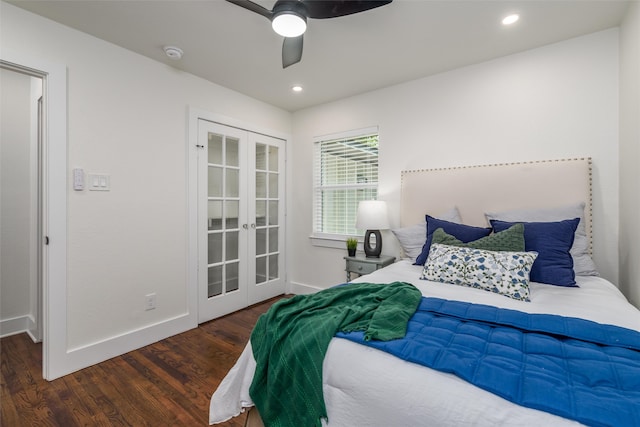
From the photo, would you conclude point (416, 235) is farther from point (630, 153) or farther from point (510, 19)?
point (510, 19)

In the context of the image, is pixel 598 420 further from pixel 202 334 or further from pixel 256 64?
pixel 256 64

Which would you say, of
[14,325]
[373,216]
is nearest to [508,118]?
[373,216]

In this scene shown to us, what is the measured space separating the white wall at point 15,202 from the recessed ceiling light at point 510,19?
426 centimetres

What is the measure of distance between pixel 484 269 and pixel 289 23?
185cm

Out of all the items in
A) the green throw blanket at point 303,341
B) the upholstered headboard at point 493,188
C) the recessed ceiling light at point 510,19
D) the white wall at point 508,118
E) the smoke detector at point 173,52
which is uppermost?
the recessed ceiling light at point 510,19

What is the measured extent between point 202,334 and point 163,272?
71cm

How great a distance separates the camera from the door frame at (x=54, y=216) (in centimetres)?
204

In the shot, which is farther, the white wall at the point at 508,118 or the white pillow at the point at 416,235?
the white pillow at the point at 416,235

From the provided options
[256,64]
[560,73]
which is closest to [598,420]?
[560,73]

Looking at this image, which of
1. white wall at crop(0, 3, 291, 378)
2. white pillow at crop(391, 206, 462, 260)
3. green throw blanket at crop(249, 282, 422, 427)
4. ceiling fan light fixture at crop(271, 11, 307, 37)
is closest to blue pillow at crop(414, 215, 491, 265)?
white pillow at crop(391, 206, 462, 260)

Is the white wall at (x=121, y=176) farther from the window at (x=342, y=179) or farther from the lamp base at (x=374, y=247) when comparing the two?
the lamp base at (x=374, y=247)

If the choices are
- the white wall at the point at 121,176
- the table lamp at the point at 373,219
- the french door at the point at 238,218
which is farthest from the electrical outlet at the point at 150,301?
the table lamp at the point at 373,219

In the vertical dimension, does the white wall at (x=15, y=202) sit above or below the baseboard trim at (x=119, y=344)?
above

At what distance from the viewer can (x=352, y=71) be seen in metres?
2.82
